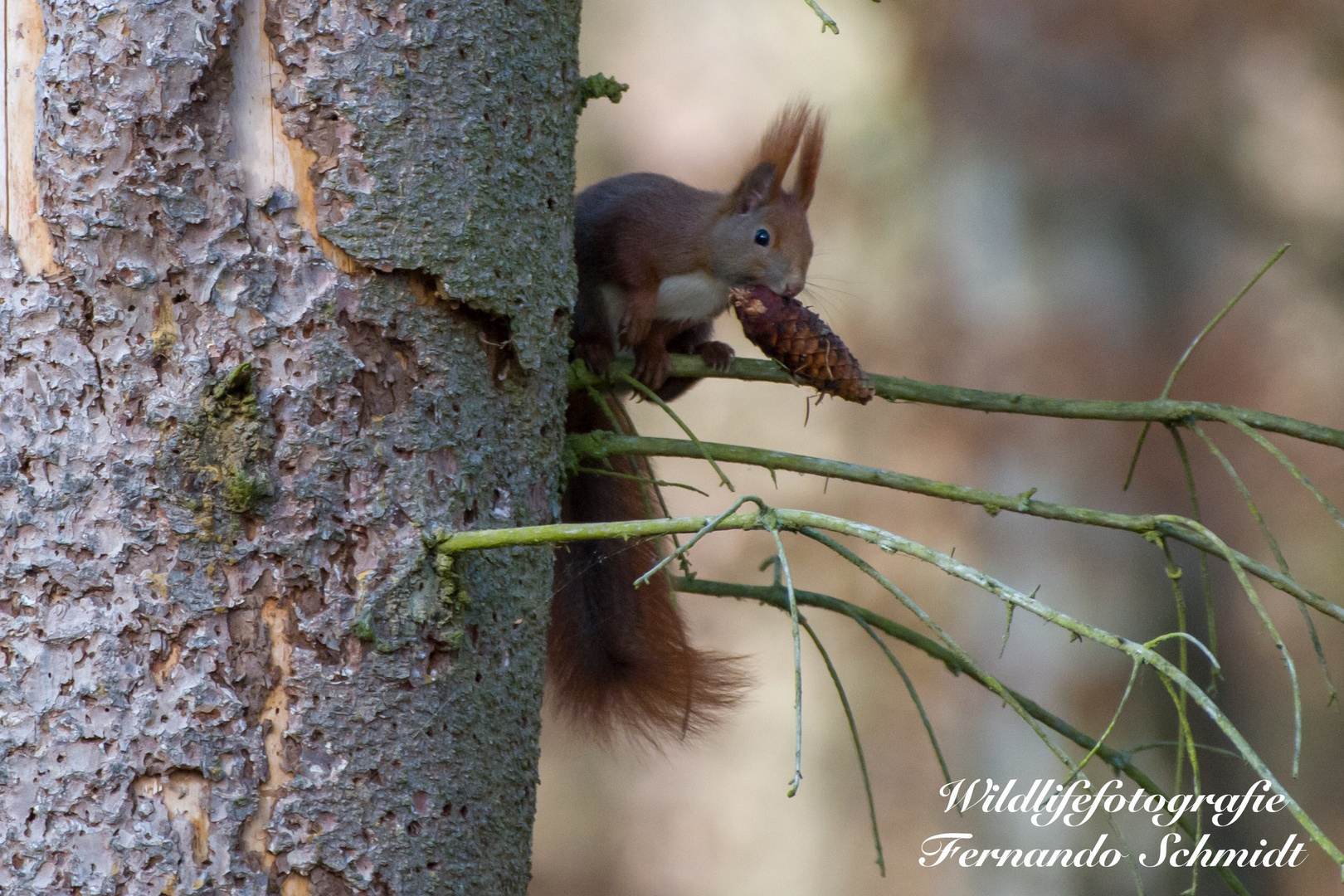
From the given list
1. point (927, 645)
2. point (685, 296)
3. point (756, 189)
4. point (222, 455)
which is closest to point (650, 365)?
point (685, 296)

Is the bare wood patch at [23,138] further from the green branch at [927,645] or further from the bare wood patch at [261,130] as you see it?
the green branch at [927,645]

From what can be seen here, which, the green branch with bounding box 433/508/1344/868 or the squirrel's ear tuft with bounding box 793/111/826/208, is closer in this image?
the green branch with bounding box 433/508/1344/868

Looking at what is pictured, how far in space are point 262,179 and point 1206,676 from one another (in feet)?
9.55

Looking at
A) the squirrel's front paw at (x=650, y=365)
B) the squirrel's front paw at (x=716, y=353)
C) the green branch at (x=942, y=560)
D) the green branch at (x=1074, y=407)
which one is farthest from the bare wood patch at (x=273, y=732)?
the squirrel's front paw at (x=716, y=353)

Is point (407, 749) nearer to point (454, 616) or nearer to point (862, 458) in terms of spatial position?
point (454, 616)

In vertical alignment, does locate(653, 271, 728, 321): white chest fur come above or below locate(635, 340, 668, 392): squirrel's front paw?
above

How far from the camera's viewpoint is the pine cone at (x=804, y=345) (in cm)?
138

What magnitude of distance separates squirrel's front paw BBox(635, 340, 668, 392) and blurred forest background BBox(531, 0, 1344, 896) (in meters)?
1.22

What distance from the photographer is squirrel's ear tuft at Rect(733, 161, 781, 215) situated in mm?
1974

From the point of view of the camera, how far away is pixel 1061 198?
337 centimetres

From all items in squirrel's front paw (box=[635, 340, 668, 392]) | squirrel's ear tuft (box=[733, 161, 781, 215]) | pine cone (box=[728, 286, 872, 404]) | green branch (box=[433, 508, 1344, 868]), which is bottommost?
green branch (box=[433, 508, 1344, 868])

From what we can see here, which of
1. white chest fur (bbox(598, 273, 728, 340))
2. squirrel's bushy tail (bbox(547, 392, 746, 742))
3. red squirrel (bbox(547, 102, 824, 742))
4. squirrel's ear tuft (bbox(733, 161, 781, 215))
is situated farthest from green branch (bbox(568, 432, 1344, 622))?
squirrel's ear tuft (bbox(733, 161, 781, 215))

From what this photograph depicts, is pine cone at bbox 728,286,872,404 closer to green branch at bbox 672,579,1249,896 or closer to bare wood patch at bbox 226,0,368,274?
green branch at bbox 672,579,1249,896

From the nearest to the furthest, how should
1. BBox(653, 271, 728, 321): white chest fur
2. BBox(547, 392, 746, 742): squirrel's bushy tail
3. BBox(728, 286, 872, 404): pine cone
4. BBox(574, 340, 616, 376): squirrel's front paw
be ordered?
BBox(728, 286, 872, 404): pine cone < BBox(547, 392, 746, 742): squirrel's bushy tail < BBox(574, 340, 616, 376): squirrel's front paw < BBox(653, 271, 728, 321): white chest fur
